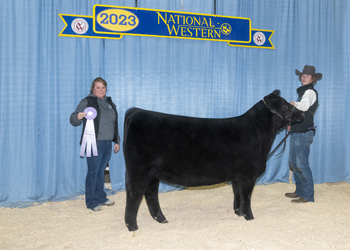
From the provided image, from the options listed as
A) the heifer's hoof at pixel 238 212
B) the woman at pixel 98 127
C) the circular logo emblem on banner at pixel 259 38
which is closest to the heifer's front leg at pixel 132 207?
the woman at pixel 98 127

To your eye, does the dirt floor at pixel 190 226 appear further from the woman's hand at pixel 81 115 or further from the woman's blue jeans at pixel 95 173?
the woman's hand at pixel 81 115

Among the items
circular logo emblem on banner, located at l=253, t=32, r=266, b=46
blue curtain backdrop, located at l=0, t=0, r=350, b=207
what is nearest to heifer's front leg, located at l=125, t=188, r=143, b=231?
blue curtain backdrop, located at l=0, t=0, r=350, b=207

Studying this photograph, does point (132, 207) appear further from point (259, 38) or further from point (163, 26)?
point (259, 38)

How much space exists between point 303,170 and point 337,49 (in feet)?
7.84

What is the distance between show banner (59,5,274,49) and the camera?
4.02 meters

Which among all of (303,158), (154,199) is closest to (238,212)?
(154,199)

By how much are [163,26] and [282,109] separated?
2059 millimetres

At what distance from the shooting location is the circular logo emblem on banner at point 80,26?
3963 millimetres

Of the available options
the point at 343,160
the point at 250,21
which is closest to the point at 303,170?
the point at 343,160

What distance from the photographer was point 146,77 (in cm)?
431

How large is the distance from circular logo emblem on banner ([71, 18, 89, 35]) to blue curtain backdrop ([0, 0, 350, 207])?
0.41ft

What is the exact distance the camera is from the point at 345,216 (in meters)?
3.44

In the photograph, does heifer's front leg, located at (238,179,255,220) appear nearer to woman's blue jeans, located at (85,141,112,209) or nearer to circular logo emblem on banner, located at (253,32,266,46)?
woman's blue jeans, located at (85,141,112,209)

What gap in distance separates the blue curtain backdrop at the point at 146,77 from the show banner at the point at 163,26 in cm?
9
